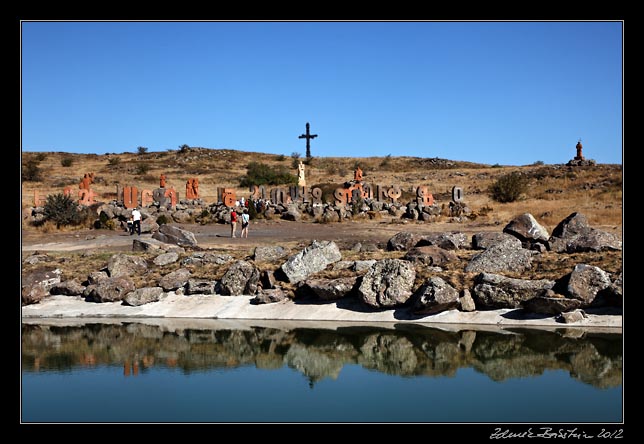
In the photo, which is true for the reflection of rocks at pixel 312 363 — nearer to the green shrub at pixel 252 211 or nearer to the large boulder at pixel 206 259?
the large boulder at pixel 206 259

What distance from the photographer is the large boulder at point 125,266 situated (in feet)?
62.4

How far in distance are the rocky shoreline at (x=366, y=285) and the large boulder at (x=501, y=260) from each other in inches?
0.9

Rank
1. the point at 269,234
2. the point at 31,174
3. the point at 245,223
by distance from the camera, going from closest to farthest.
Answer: the point at 245,223, the point at 269,234, the point at 31,174

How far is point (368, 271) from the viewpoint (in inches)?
639

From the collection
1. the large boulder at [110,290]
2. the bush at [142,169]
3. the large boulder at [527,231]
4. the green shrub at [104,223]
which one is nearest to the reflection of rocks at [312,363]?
the large boulder at [110,290]

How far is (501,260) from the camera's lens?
17125 mm

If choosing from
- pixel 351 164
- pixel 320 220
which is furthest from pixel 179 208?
pixel 351 164

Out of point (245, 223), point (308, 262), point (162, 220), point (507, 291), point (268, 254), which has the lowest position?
point (507, 291)

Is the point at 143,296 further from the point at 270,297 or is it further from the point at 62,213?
the point at 62,213

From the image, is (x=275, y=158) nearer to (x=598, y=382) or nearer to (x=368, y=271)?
(x=368, y=271)

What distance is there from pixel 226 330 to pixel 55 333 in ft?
11.2

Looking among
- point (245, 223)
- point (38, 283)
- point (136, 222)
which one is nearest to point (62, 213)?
point (136, 222)

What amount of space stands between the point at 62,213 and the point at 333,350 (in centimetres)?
2216

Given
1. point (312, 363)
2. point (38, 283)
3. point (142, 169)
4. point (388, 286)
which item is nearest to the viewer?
point (312, 363)
